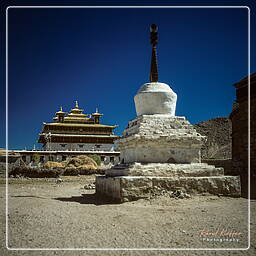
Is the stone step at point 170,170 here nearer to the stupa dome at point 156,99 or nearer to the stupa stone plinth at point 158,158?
the stupa stone plinth at point 158,158

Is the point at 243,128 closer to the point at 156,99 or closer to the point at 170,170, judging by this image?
the point at 156,99

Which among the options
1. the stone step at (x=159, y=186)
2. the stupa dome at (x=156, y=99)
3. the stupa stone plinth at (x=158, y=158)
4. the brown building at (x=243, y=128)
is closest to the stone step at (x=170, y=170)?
the stupa stone plinth at (x=158, y=158)

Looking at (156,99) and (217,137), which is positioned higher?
(156,99)

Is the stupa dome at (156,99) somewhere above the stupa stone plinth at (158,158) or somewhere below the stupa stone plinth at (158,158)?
above

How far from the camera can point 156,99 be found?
8.73 m

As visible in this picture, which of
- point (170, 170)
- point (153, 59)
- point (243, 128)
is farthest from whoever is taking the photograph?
point (243, 128)

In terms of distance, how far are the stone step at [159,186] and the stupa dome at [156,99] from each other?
2537mm

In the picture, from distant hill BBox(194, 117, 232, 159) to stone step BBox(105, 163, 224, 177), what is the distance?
103 ft

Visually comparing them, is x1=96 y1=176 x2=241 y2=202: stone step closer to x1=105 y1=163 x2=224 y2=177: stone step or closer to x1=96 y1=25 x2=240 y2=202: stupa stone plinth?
x1=96 y1=25 x2=240 y2=202: stupa stone plinth

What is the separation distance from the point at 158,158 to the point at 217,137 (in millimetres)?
38994

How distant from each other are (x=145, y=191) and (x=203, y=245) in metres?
3.23

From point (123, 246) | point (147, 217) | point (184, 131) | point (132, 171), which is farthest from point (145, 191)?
point (123, 246)

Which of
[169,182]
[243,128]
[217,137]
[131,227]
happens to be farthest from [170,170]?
[217,137]

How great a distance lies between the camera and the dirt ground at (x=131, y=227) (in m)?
3.59
